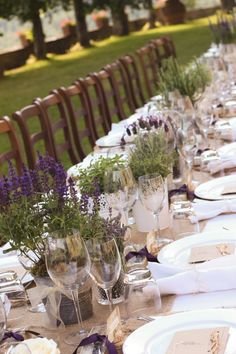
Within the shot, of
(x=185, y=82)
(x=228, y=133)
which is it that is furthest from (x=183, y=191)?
(x=185, y=82)

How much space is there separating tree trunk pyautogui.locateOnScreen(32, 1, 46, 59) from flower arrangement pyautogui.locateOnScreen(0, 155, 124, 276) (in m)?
15.9

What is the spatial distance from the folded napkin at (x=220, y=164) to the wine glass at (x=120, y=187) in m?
0.74

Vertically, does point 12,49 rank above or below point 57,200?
below

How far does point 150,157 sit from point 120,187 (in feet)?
0.82

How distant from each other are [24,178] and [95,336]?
0.47m

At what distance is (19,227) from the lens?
1905 millimetres

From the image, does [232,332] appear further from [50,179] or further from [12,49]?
[12,49]

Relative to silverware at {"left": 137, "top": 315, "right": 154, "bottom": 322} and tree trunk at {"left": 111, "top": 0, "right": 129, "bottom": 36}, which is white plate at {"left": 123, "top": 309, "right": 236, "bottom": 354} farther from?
tree trunk at {"left": 111, "top": 0, "right": 129, "bottom": 36}

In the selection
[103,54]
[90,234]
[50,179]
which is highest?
[50,179]

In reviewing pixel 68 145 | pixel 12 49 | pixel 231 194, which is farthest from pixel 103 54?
pixel 231 194

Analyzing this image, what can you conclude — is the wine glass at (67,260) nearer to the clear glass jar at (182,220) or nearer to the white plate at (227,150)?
the clear glass jar at (182,220)

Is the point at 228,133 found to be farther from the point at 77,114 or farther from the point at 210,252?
the point at 77,114

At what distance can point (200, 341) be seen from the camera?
63.6 inches

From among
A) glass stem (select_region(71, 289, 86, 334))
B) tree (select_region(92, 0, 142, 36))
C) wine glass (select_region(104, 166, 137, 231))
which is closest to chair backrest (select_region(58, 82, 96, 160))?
wine glass (select_region(104, 166, 137, 231))
